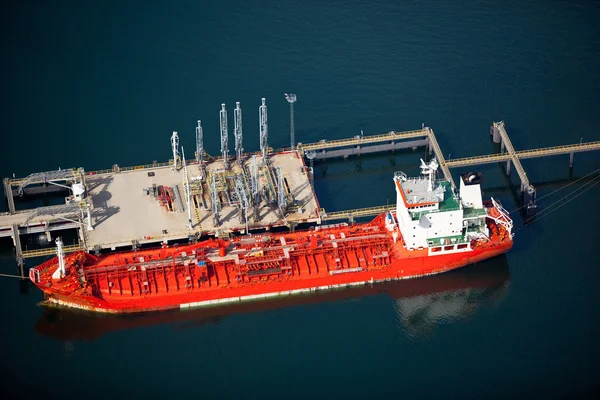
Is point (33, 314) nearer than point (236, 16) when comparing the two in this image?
Yes

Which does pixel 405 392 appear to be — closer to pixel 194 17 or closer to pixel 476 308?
pixel 476 308

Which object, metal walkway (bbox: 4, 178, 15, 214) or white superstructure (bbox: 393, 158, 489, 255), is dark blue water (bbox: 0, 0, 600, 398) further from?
white superstructure (bbox: 393, 158, 489, 255)

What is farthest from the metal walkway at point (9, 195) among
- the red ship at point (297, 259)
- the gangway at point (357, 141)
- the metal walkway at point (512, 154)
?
the metal walkway at point (512, 154)

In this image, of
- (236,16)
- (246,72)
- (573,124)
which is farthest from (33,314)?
(573,124)

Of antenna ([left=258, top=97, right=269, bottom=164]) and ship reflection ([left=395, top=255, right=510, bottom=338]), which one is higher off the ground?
antenna ([left=258, top=97, right=269, bottom=164])

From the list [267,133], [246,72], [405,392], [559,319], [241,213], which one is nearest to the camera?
[405,392]

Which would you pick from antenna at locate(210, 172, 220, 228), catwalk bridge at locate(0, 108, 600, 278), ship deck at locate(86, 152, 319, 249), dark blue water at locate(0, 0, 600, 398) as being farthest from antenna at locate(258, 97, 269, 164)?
antenna at locate(210, 172, 220, 228)
